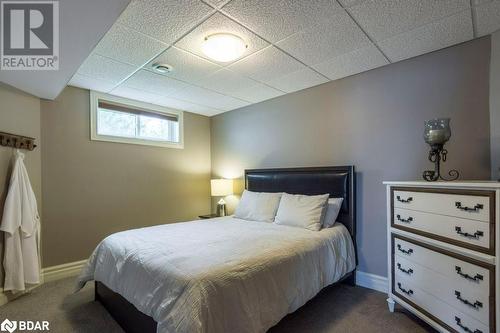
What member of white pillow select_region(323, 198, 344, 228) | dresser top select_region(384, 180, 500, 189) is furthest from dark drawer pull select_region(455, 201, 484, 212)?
white pillow select_region(323, 198, 344, 228)

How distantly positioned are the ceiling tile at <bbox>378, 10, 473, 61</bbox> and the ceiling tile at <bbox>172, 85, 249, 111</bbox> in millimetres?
2140

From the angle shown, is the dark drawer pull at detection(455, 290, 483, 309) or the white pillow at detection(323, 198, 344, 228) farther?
the white pillow at detection(323, 198, 344, 228)

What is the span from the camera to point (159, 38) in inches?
81.4

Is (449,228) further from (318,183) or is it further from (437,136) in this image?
(318,183)

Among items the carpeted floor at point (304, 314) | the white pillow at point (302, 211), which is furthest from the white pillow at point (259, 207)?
the carpeted floor at point (304, 314)

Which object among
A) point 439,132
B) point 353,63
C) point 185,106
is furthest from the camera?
point 185,106

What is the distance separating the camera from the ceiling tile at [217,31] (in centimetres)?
186

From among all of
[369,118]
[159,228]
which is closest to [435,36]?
[369,118]

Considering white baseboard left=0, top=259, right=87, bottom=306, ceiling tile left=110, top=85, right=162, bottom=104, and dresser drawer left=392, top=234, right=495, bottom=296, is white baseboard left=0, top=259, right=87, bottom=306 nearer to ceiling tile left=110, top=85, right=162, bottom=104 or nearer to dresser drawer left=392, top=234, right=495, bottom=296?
ceiling tile left=110, top=85, right=162, bottom=104

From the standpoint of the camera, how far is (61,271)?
Result: 2.99 m

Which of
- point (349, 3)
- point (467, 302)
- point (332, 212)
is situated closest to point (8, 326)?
point (332, 212)

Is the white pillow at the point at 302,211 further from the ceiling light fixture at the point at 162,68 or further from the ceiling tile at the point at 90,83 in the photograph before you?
the ceiling tile at the point at 90,83

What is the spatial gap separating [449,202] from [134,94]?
12.3 ft

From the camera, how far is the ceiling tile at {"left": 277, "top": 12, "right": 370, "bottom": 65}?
6.31 ft
